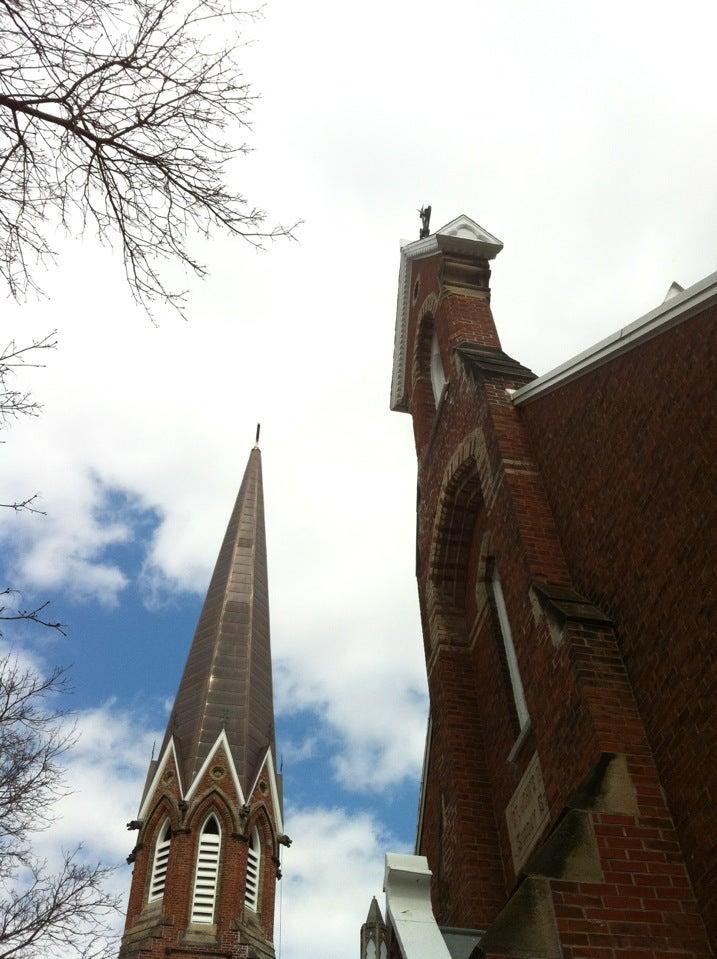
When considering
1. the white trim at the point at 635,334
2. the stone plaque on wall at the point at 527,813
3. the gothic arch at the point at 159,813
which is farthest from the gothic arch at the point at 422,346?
the gothic arch at the point at 159,813

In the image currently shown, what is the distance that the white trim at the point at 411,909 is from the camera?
18.2ft

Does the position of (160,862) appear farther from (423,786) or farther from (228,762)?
(423,786)

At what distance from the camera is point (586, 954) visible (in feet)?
14.5

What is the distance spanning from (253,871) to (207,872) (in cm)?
181

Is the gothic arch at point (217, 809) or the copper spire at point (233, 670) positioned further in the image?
the copper spire at point (233, 670)

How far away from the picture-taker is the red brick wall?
512 cm

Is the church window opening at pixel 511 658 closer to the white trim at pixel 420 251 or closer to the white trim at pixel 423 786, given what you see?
the white trim at pixel 423 786

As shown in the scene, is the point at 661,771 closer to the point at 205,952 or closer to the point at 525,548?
the point at 525,548

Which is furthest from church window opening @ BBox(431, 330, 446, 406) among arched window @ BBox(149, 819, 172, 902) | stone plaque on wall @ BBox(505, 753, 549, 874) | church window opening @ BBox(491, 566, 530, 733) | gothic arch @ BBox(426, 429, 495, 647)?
arched window @ BBox(149, 819, 172, 902)

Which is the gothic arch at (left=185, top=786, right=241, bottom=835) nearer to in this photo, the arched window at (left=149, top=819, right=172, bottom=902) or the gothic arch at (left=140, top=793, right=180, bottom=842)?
the gothic arch at (left=140, top=793, right=180, bottom=842)

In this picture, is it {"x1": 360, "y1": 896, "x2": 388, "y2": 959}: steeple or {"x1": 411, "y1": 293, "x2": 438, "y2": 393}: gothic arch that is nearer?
{"x1": 360, "y1": 896, "x2": 388, "y2": 959}: steeple

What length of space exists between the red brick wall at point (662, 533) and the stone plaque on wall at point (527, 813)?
134 cm

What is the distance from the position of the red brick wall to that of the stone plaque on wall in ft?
4.39

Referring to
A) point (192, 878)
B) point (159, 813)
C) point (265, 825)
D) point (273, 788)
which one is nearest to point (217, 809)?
point (159, 813)
